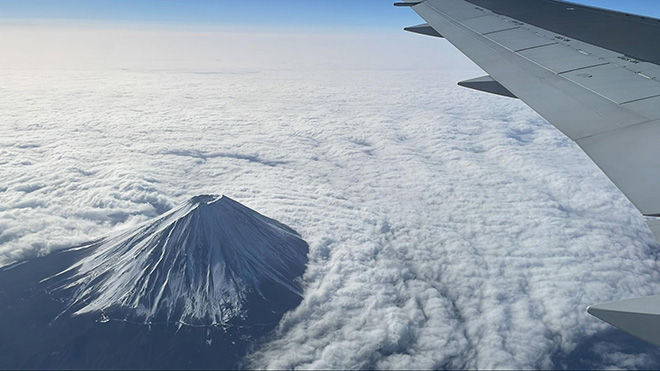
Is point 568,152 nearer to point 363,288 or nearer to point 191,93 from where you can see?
point 363,288

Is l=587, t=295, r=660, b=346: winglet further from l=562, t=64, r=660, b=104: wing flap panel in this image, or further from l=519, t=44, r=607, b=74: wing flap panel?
l=519, t=44, r=607, b=74: wing flap panel

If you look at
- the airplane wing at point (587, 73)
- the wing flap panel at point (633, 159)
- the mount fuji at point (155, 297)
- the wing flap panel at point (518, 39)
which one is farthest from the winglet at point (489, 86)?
the mount fuji at point (155, 297)

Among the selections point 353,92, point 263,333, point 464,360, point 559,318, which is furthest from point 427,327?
point 353,92

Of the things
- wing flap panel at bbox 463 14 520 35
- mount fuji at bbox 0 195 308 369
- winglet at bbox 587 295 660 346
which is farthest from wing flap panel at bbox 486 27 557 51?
mount fuji at bbox 0 195 308 369

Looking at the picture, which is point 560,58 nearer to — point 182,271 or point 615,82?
point 615,82

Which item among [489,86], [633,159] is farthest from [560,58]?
[633,159]
